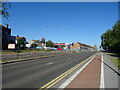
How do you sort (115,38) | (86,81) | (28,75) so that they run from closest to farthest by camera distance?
(86,81), (28,75), (115,38)

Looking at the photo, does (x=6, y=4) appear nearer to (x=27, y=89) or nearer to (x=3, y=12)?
(x=3, y=12)

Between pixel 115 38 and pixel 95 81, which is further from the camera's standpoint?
pixel 115 38

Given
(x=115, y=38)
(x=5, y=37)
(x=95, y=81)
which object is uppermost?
(x=5, y=37)

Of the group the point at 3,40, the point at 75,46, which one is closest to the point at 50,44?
the point at 75,46

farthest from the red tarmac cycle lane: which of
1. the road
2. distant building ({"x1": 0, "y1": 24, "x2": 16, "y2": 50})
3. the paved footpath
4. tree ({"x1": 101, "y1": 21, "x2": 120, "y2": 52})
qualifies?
distant building ({"x1": 0, "y1": 24, "x2": 16, "y2": 50})

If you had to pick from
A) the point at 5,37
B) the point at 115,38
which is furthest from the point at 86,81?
the point at 5,37

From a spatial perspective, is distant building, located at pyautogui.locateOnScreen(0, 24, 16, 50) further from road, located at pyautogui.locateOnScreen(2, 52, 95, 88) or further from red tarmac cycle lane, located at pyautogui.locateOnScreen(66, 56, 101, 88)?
red tarmac cycle lane, located at pyautogui.locateOnScreen(66, 56, 101, 88)

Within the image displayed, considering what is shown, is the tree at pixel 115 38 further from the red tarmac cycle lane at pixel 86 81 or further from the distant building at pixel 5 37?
the red tarmac cycle lane at pixel 86 81

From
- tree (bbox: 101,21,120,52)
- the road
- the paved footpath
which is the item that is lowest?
the paved footpath

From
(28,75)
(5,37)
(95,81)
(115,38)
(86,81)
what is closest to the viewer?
(86,81)

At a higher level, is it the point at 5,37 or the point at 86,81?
the point at 5,37

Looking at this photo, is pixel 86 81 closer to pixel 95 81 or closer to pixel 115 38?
pixel 95 81

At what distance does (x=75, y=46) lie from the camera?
7726 inches

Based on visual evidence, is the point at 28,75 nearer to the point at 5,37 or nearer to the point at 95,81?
the point at 95,81
